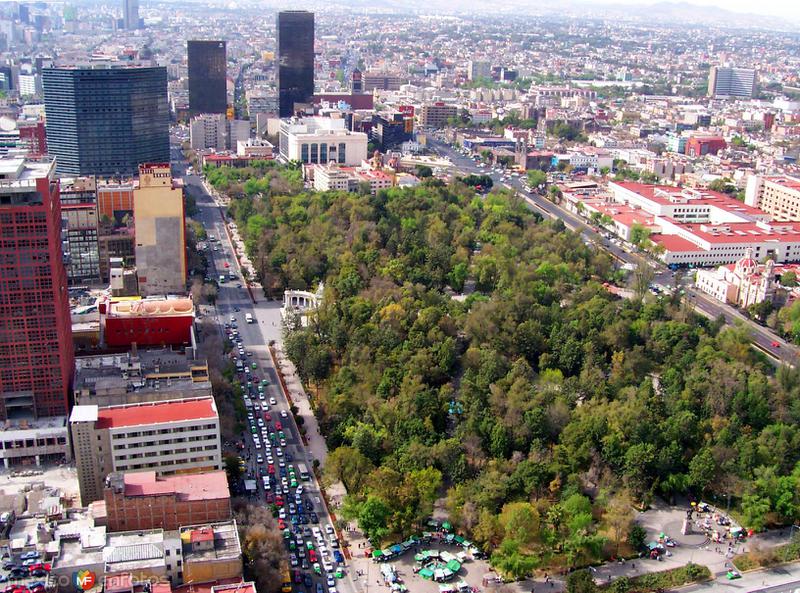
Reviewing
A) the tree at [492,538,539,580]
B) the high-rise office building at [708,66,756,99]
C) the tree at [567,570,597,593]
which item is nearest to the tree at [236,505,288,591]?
the tree at [492,538,539,580]

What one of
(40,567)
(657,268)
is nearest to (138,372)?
(40,567)

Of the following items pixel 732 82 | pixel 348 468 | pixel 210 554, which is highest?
pixel 732 82

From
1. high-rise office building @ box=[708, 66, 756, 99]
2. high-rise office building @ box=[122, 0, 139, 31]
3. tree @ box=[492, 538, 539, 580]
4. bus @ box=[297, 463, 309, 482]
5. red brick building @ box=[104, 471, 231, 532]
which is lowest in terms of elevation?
bus @ box=[297, 463, 309, 482]

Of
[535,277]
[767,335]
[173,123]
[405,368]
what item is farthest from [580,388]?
[173,123]

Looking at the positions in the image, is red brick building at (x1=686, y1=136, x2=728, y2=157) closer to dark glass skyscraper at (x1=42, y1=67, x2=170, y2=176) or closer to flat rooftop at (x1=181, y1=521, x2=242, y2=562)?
dark glass skyscraper at (x1=42, y1=67, x2=170, y2=176)

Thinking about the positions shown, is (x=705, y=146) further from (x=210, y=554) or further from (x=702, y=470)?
(x=210, y=554)
